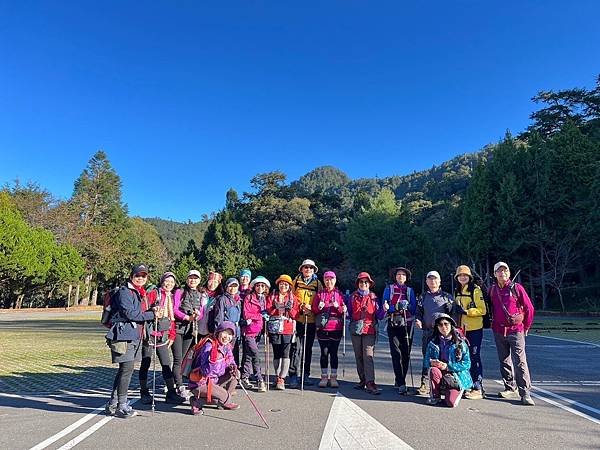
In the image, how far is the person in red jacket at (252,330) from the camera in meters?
7.02

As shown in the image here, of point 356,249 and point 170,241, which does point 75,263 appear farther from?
point 170,241

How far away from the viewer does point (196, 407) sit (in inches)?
222

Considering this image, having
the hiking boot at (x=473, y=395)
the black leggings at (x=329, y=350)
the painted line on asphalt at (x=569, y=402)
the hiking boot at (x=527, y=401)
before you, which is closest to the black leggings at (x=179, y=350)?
the black leggings at (x=329, y=350)

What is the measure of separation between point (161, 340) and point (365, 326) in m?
2.95

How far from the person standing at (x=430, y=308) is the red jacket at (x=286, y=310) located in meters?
1.86

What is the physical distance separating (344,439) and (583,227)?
30403 millimetres

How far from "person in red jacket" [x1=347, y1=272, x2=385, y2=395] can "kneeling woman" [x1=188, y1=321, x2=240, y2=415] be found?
199 cm

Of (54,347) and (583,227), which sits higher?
(583,227)

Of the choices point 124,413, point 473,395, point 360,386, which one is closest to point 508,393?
point 473,395

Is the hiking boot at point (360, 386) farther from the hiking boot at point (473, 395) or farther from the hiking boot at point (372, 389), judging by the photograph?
the hiking boot at point (473, 395)

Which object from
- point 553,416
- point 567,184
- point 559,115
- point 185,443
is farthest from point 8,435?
point 559,115

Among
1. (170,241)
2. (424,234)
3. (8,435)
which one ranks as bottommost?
(8,435)

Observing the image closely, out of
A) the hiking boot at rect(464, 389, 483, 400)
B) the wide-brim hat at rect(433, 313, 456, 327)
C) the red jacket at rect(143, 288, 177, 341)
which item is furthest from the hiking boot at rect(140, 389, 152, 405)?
the hiking boot at rect(464, 389, 483, 400)

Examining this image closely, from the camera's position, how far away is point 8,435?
4863 millimetres
